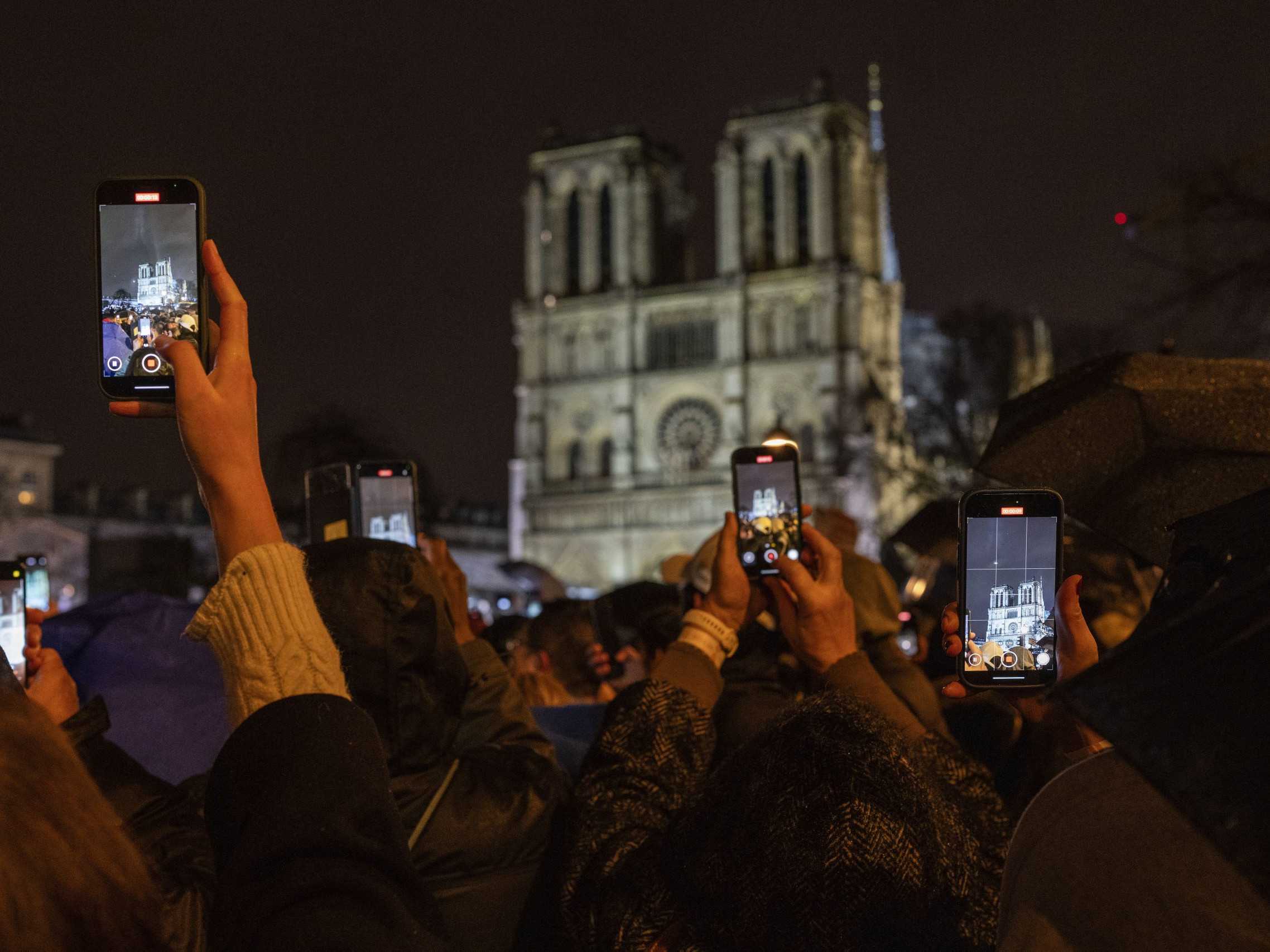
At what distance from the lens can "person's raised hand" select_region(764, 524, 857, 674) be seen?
2346 millimetres

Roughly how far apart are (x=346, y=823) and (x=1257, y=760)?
2.29ft

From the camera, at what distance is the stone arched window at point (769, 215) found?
2002 inches

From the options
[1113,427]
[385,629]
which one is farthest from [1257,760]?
[1113,427]

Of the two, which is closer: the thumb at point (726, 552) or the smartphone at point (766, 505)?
the thumb at point (726, 552)

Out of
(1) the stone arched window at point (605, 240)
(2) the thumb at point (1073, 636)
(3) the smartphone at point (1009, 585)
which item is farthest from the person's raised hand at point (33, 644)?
(1) the stone arched window at point (605, 240)

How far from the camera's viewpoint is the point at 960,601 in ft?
7.14

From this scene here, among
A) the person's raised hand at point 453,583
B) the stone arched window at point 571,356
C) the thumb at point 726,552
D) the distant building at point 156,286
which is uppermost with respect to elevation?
the stone arched window at point 571,356

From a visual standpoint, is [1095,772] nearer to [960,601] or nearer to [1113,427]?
[960,601]

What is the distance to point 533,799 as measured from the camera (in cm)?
239

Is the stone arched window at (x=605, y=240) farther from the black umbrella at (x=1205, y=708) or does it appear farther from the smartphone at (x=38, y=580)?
the black umbrella at (x=1205, y=708)

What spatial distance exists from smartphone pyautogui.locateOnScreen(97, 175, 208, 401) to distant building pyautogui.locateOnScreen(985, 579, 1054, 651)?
1.26m

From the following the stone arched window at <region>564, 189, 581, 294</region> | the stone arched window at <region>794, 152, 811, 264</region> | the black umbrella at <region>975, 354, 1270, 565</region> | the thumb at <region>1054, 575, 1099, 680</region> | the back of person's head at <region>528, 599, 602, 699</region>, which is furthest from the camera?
the stone arched window at <region>564, 189, 581, 294</region>

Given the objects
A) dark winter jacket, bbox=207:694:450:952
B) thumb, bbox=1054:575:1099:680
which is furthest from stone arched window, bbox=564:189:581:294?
dark winter jacket, bbox=207:694:450:952

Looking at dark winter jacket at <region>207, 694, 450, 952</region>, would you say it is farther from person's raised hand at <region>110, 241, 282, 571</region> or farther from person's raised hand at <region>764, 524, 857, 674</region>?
person's raised hand at <region>764, 524, 857, 674</region>
